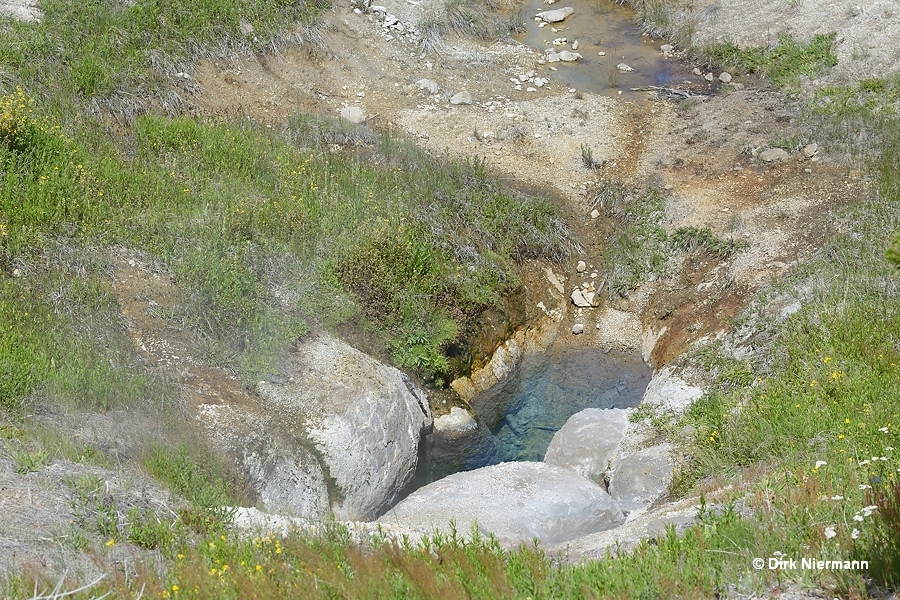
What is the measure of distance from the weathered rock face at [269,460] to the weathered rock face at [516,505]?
0.79 m

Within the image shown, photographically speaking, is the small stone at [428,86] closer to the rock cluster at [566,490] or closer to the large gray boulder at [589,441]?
the large gray boulder at [589,441]

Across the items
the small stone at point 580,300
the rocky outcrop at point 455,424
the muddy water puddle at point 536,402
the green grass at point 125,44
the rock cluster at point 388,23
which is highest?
the green grass at point 125,44

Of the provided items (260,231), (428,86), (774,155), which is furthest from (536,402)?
(428,86)

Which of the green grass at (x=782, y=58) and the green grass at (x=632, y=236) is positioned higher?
the green grass at (x=782, y=58)

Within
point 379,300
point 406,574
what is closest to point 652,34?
point 379,300

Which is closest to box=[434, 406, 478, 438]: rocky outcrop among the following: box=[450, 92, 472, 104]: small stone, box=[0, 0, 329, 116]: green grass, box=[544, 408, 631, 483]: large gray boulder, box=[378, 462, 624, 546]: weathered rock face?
box=[544, 408, 631, 483]: large gray boulder

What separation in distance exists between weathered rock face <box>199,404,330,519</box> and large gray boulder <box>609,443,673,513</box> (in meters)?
2.94

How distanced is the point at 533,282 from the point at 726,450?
5.03 metres

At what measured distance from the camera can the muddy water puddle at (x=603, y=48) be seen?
16.4 m

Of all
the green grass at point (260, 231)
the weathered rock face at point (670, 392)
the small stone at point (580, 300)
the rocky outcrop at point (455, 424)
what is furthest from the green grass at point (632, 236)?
the rocky outcrop at point (455, 424)

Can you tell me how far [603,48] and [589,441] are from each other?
426 inches

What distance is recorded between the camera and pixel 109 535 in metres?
5.87

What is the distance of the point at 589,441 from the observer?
31.4 ft

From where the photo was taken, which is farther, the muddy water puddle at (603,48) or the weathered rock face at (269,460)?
the muddy water puddle at (603,48)
